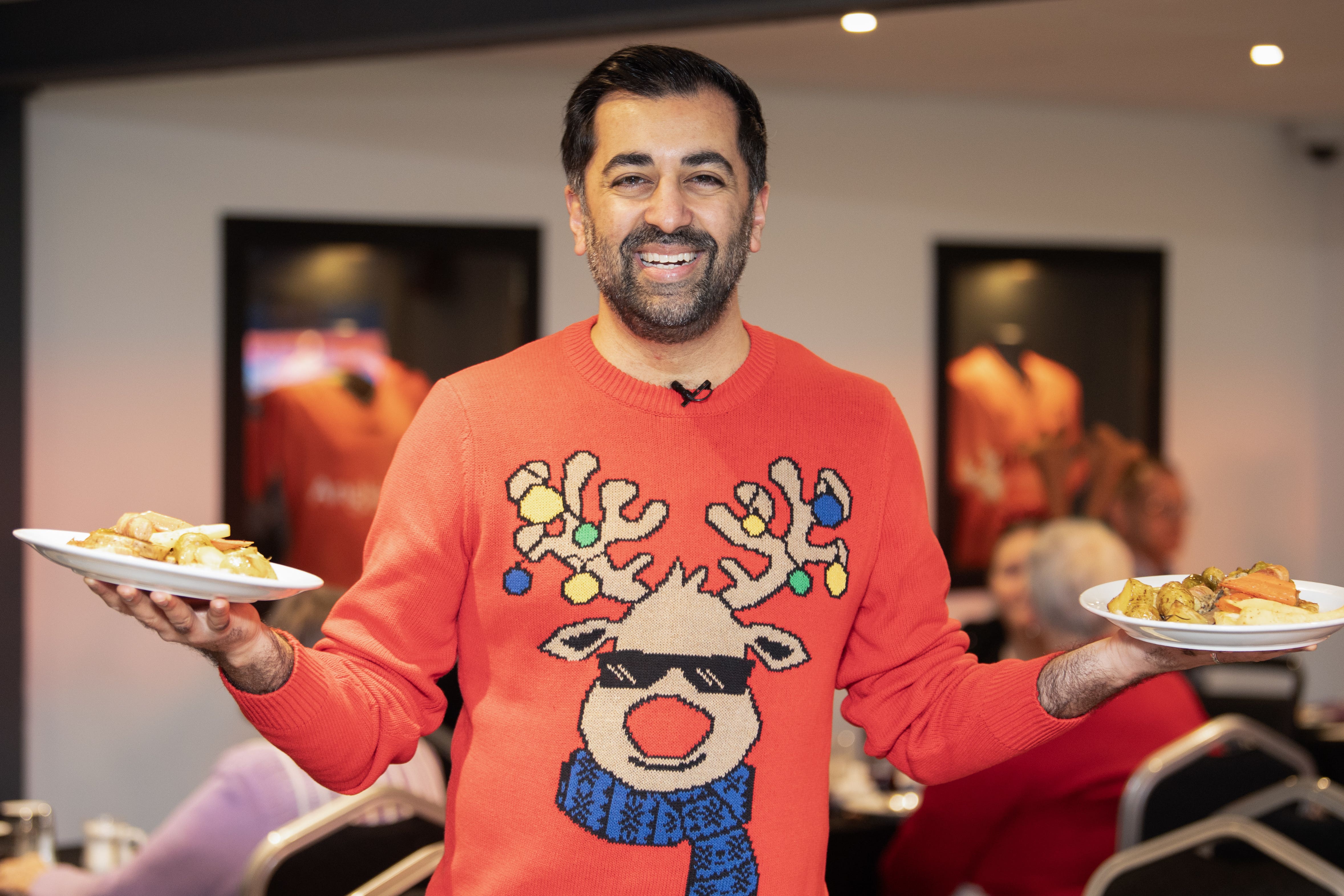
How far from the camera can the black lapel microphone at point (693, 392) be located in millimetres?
1384

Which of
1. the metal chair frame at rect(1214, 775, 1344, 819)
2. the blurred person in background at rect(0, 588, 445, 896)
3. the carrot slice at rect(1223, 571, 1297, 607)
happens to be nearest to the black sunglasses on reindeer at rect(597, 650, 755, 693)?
the carrot slice at rect(1223, 571, 1297, 607)

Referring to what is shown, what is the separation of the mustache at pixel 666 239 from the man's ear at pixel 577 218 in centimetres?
7

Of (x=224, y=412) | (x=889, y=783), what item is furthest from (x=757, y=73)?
(x=889, y=783)

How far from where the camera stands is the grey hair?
8.65 feet

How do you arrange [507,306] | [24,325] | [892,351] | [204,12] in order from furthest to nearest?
[892,351], [507,306], [24,325], [204,12]

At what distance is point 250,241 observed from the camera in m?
3.70

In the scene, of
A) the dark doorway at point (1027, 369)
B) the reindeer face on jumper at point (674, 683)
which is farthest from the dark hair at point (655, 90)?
the dark doorway at point (1027, 369)

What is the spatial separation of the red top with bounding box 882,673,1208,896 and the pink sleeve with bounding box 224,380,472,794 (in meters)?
1.33

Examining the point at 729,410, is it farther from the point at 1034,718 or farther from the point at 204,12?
the point at 204,12

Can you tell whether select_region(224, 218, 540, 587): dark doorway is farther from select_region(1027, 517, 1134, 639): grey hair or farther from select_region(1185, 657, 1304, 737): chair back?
select_region(1185, 657, 1304, 737): chair back

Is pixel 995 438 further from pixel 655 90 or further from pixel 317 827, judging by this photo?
pixel 655 90

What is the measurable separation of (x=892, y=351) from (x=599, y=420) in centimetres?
312

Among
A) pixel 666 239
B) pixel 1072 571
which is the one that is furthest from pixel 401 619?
pixel 1072 571

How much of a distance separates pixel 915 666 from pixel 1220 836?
1.03 meters
